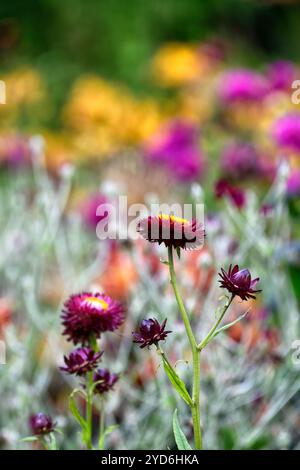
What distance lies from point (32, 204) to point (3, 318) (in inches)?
50.4

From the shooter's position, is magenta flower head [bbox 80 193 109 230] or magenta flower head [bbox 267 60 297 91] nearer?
magenta flower head [bbox 80 193 109 230]

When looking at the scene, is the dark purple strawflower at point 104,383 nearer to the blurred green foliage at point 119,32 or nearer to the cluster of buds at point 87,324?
the cluster of buds at point 87,324

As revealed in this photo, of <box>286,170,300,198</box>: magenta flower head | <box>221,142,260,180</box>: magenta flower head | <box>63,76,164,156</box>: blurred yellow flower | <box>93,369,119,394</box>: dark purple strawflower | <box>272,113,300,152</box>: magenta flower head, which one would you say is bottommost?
<box>93,369,119,394</box>: dark purple strawflower

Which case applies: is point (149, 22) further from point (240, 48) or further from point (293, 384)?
point (293, 384)

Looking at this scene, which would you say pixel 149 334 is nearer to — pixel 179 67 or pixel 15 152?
pixel 15 152

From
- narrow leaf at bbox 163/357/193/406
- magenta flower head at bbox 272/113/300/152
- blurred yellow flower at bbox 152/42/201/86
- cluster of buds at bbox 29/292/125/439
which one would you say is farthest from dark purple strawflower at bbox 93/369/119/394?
blurred yellow flower at bbox 152/42/201/86

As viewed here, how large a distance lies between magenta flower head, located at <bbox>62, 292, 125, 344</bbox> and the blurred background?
0.28 metres

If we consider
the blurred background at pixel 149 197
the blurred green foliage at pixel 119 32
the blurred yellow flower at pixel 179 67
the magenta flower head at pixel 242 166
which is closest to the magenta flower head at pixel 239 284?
the blurred background at pixel 149 197

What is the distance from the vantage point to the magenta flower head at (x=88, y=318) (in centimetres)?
79

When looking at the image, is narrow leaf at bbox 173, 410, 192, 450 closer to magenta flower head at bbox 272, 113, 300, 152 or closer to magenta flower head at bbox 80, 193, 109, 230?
magenta flower head at bbox 272, 113, 300, 152

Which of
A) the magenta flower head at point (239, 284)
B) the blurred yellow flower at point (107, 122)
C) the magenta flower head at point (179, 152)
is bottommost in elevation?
the magenta flower head at point (239, 284)

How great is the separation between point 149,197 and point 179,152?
19 cm

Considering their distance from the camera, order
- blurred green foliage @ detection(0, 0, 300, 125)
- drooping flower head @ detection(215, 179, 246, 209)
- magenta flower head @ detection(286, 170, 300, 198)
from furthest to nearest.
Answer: blurred green foliage @ detection(0, 0, 300, 125) < magenta flower head @ detection(286, 170, 300, 198) < drooping flower head @ detection(215, 179, 246, 209)

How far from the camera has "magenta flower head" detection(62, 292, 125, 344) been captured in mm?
789
